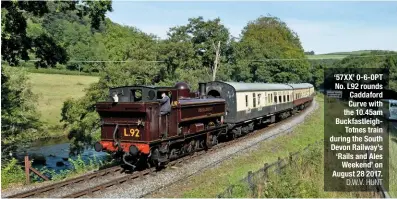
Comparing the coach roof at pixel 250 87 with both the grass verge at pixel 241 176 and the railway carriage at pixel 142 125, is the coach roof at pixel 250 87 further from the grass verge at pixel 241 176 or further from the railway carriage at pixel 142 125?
the railway carriage at pixel 142 125

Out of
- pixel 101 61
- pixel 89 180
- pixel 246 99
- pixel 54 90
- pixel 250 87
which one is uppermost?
pixel 101 61

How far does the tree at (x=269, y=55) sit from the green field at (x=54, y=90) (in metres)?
24.9

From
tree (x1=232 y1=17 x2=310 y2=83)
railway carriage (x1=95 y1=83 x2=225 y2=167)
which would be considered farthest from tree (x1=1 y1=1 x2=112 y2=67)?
tree (x1=232 y1=17 x2=310 y2=83)

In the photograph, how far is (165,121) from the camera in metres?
15.3

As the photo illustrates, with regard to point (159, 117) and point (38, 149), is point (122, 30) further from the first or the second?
point (159, 117)

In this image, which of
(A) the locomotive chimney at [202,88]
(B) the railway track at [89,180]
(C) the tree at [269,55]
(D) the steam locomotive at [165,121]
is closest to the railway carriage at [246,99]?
(D) the steam locomotive at [165,121]

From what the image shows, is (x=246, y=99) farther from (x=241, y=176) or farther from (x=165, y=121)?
(x=241, y=176)

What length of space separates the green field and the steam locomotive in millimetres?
35764

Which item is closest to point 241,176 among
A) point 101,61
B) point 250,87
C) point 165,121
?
point 165,121

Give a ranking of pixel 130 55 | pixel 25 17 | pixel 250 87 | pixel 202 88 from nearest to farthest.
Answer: pixel 25 17
pixel 202 88
pixel 250 87
pixel 130 55

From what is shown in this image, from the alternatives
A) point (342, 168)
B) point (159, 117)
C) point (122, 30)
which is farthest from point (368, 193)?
point (122, 30)

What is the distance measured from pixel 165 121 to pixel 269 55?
5457cm

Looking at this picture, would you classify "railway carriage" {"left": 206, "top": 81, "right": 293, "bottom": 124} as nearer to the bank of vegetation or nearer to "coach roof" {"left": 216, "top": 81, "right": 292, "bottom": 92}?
"coach roof" {"left": 216, "top": 81, "right": 292, "bottom": 92}

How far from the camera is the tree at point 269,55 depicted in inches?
2321
